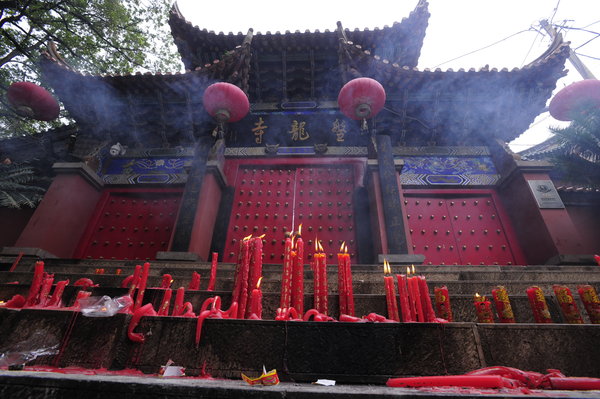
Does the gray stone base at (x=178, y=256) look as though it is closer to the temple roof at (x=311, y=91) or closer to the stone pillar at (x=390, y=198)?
the temple roof at (x=311, y=91)

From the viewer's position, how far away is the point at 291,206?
25.2 feet

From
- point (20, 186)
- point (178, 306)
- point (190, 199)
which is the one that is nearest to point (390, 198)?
point (190, 199)

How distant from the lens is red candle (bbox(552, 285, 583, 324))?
2.67 metres

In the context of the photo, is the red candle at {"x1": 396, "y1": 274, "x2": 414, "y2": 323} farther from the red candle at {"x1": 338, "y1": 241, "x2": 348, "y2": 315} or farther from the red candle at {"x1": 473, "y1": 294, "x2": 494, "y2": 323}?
the red candle at {"x1": 473, "y1": 294, "x2": 494, "y2": 323}

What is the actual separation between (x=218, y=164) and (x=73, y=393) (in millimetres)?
6457

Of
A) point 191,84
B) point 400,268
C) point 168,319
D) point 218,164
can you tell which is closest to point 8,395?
point 168,319

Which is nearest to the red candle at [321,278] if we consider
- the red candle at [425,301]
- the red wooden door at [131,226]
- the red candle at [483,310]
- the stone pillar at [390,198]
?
the red candle at [425,301]

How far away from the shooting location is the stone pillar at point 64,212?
21.2ft

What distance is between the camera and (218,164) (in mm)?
7398

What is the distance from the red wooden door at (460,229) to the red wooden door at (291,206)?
1714 millimetres

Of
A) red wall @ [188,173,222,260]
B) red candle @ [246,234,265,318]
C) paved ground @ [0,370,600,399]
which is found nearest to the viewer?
paved ground @ [0,370,600,399]

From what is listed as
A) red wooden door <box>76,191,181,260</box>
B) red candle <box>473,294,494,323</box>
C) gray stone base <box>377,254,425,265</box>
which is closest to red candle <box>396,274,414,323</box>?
red candle <box>473,294,494,323</box>

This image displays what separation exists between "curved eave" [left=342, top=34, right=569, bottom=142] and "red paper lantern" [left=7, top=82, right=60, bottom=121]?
7.65 metres

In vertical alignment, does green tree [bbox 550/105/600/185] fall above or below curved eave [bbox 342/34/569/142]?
below
